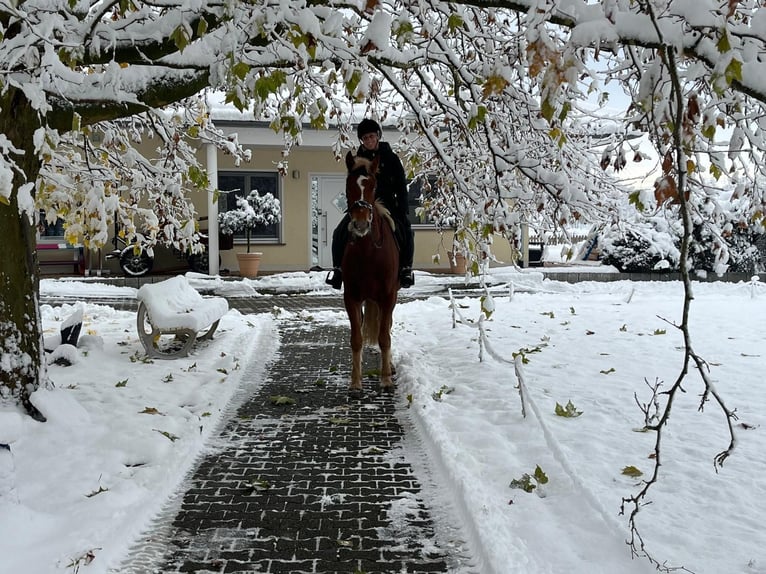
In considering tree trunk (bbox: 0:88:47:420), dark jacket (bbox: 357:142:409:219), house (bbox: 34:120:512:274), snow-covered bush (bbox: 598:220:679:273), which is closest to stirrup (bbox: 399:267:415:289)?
dark jacket (bbox: 357:142:409:219)

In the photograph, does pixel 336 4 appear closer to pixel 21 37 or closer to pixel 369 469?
pixel 21 37

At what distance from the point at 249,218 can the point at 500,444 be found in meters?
13.9

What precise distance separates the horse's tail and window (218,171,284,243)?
41.5ft

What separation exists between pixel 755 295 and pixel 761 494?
9906 millimetres

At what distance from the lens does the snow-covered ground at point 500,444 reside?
10.9 feet

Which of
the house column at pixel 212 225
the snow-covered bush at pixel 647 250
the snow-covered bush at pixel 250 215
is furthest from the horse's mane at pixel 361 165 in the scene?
the snow-covered bush at pixel 250 215

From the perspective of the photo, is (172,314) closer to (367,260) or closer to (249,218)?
(367,260)

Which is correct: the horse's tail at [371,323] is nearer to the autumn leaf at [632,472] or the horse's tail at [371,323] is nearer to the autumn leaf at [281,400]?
the autumn leaf at [281,400]

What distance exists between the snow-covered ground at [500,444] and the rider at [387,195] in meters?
1.29

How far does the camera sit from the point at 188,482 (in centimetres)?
436

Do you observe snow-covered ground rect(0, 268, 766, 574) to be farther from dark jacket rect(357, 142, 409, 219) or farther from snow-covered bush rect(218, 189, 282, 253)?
snow-covered bush rect(218, 189, 282, 253)

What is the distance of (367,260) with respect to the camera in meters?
6.41

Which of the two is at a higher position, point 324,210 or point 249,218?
point 324,210

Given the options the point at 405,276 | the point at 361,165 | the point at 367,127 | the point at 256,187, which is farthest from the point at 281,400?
the point at 256,187
